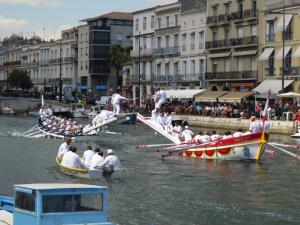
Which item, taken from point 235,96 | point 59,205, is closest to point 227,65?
point 235,96

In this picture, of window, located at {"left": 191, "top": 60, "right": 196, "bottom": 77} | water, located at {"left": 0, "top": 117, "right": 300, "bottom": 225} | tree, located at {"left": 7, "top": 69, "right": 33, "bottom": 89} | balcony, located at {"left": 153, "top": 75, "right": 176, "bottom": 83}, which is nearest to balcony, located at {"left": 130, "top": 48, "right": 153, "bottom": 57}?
balcony, located at {"left": 153, "top": 75, "right": 176, "bottom": 83}

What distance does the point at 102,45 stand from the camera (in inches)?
5221

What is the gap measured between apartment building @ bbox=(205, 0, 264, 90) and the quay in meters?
9.39

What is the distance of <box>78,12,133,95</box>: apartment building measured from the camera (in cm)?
13212

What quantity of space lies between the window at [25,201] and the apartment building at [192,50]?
3000 inches

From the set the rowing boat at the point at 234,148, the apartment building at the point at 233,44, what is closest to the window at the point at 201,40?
the apartment building at the point at 233,44

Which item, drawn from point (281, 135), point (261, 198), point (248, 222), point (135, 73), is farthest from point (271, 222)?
point (135, 73)

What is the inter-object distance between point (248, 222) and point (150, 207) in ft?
13.1

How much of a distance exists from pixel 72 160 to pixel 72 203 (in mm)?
15613

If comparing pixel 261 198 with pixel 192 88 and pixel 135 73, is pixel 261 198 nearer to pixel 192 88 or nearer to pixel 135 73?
pixel 192 88

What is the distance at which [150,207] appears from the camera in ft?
83.1

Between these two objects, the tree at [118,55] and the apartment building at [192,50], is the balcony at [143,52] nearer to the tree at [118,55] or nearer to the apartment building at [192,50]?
the apartment building at [192,50]

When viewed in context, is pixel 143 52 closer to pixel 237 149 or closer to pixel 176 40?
pixel 176 40

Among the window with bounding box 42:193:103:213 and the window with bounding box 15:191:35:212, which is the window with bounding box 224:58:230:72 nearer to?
the window with bounding box 42:193:103:213
